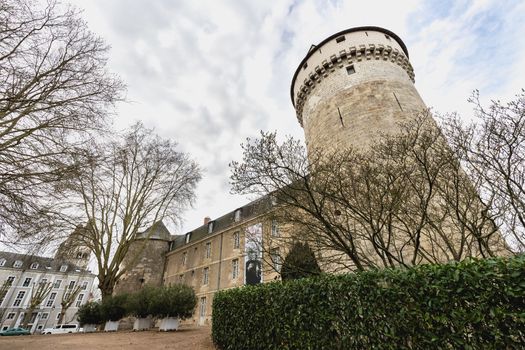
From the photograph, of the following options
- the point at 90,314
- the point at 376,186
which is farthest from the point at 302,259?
the point at 90,314

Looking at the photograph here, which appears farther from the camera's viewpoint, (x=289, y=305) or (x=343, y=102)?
(x=343, y=102)

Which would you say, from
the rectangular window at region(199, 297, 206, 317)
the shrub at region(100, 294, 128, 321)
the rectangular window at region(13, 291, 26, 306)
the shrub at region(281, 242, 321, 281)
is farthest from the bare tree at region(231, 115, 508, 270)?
the rectangular window at region(13, 291, 26, 306)

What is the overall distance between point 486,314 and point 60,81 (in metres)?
7.13

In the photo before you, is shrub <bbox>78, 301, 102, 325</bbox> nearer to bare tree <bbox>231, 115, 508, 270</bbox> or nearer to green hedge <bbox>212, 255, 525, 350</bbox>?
green hedge <bbox>212, 255, 525, 350</bbox>

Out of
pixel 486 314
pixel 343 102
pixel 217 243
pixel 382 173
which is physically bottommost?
pixel 486 314

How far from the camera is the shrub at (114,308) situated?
41.9ft

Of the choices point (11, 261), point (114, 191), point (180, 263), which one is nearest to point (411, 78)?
point (114, 191)

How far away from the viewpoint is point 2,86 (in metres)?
4.13

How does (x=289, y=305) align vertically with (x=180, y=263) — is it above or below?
below

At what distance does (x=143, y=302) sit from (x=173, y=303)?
227 centimetres

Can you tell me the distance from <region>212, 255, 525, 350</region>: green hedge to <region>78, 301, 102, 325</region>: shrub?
12.8 m

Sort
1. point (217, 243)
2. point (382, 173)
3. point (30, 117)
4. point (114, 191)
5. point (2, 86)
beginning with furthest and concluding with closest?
point (217, 243), point (114, 191), point (382, 173), point (30, 117), point (2, 86)

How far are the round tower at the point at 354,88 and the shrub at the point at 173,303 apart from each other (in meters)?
8.82

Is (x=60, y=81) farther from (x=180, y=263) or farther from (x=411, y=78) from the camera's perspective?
(x=180, y=263)
